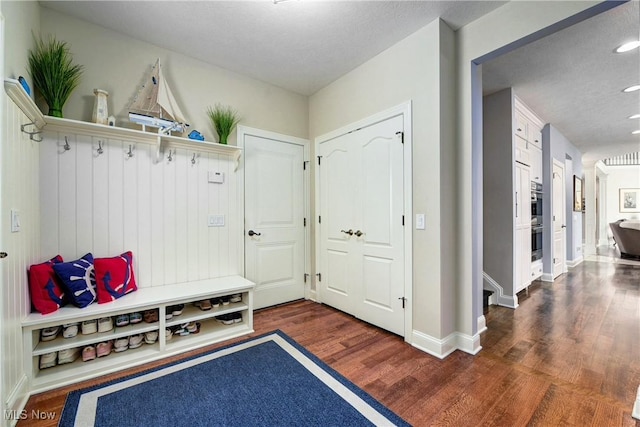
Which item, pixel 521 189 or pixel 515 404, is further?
pixel 521 189

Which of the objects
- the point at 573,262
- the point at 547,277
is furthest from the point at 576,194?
the point at 547,277

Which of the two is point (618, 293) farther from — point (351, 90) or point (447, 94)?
point (351, 90)

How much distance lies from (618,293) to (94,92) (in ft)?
21.6

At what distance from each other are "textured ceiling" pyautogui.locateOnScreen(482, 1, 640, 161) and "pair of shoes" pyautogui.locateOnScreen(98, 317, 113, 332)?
4156mm

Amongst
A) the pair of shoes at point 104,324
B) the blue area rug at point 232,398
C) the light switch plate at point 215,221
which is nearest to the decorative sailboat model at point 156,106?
the light switch plate at point 215,221

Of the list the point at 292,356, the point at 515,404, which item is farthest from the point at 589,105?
the point at 292,356

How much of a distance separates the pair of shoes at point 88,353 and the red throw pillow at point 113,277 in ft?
1.08

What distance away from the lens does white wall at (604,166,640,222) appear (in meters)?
9.61

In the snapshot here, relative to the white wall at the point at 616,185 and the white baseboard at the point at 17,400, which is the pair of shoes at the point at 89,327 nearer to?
the white baseboard at the point at 17,400

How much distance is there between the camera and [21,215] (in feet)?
5.27

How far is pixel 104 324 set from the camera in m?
2.01

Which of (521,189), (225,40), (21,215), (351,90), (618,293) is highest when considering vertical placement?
(225,40)

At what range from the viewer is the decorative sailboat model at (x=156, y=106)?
2.33m

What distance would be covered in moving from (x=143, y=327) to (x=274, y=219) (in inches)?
64.9
